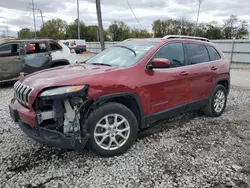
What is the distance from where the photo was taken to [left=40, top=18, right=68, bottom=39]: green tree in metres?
62.5

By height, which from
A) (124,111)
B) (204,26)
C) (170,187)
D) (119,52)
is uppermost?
(204,26)

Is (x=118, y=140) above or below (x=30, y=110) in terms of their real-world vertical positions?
below

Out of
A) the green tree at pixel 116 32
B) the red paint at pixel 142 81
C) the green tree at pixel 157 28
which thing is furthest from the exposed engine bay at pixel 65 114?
the green tree at pixel 116 32

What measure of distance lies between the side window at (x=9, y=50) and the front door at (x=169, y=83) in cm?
609

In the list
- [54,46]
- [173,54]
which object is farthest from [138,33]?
[173,54]

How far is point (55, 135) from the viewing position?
2.76 meters

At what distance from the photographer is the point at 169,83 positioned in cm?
367

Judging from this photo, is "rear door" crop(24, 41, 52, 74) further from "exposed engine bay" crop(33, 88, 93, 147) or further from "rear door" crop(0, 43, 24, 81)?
"exposed engine bay" crop(33, 88, 93, 147)

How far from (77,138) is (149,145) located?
1.27 m

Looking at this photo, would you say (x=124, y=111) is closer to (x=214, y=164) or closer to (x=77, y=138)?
(x=77, y=138)

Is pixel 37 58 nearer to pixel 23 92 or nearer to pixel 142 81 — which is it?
pixel 23 92

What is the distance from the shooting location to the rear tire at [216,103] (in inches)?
187

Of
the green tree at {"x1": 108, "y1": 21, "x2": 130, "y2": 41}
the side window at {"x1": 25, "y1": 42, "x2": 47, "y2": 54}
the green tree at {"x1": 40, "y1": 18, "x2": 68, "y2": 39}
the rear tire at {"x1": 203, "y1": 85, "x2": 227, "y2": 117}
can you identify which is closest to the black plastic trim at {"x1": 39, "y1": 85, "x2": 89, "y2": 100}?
the rear tire at {"x1": 203, "y1": 85, "x2": 227, "y2": 117}

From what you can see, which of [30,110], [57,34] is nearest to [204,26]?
[57,34]
